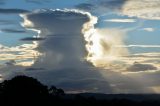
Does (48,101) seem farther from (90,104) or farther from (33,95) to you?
(90,104)

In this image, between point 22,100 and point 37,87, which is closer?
point 22,100

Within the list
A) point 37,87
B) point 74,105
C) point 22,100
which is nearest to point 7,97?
point 22,100

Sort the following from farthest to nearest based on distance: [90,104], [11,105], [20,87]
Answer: [90,104]
[20,87]
[11,105]

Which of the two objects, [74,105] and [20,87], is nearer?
[20,87]

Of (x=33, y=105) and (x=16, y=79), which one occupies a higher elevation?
(x=16, y=79)

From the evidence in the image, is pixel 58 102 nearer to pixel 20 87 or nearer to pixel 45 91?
pixel 45 91

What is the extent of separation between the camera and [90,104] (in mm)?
195375

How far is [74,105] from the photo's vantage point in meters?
196

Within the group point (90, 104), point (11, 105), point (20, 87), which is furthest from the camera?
point (90, 104)

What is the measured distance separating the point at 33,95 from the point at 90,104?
2170cm

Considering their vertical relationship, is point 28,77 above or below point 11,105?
above

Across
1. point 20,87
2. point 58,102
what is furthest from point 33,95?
point 58,102

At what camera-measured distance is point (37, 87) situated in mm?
189625

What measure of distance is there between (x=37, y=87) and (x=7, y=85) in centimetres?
935
